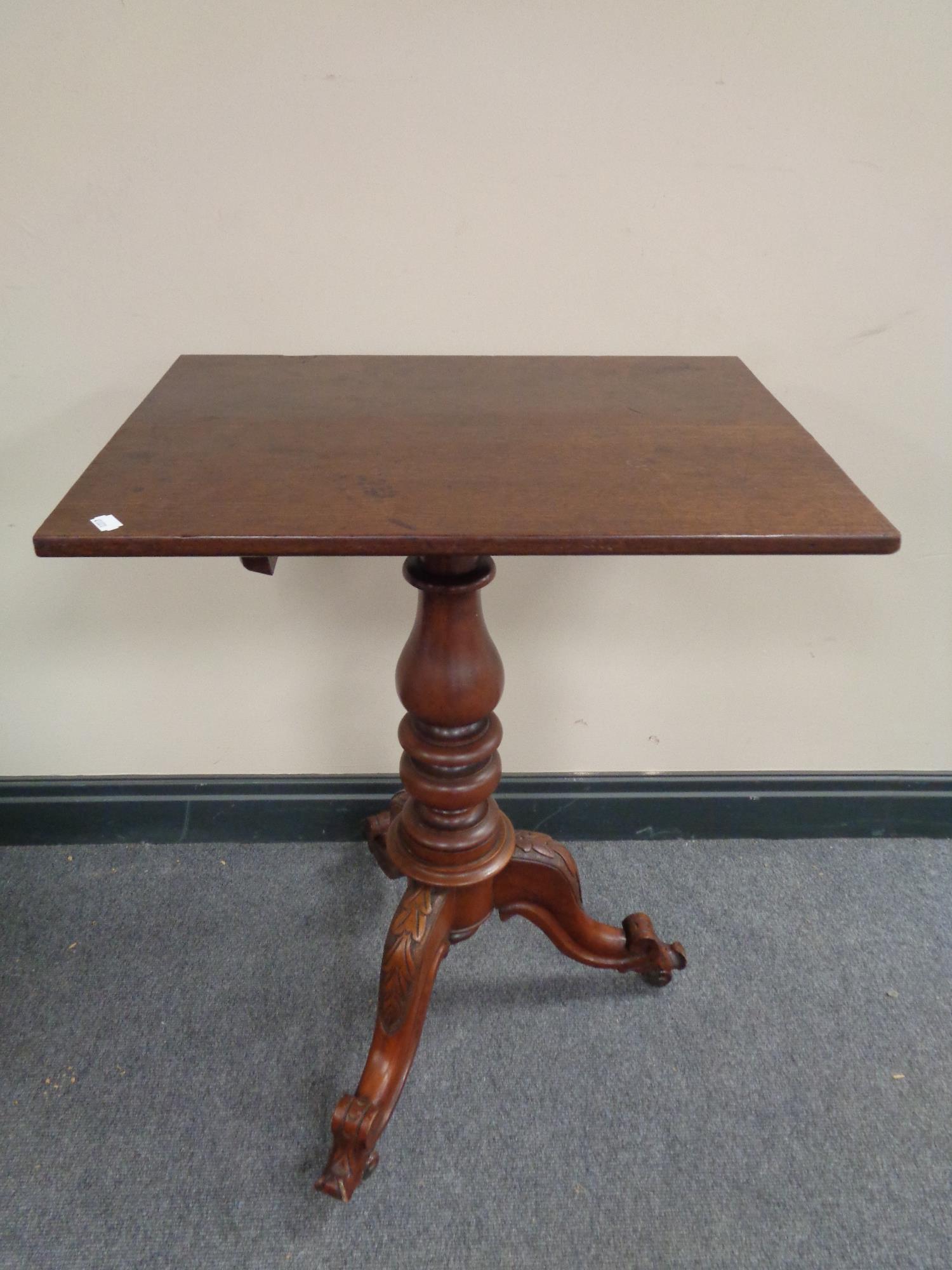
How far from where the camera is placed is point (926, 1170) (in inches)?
40.3

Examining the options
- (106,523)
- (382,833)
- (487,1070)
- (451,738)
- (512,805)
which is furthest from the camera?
(512,805)

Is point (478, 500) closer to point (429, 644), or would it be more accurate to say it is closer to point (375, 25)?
point (429, 644)

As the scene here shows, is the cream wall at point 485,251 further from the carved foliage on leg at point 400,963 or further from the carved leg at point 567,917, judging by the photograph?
the carved foliage on leg at point 400,963

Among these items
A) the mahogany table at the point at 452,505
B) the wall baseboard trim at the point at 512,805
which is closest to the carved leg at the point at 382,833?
the wall baseboard trim at the point at 512,805

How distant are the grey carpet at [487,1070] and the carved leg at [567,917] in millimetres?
63

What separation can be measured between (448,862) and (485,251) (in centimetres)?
76

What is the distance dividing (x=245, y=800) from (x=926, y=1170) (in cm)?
110

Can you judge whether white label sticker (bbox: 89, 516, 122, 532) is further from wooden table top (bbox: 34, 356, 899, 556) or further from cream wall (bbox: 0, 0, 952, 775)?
cream wall (bbox: 0, 0, 952, 775)

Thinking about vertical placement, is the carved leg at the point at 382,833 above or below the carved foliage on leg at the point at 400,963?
below

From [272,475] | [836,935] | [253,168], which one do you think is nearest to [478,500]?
[272,475]

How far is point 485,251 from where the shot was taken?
1030 millimetres

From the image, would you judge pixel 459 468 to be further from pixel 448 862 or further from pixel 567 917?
pixel 567 917

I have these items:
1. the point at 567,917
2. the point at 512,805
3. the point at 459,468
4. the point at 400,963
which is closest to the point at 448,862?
the point at 400,963

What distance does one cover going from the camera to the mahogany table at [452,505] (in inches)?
25.2
